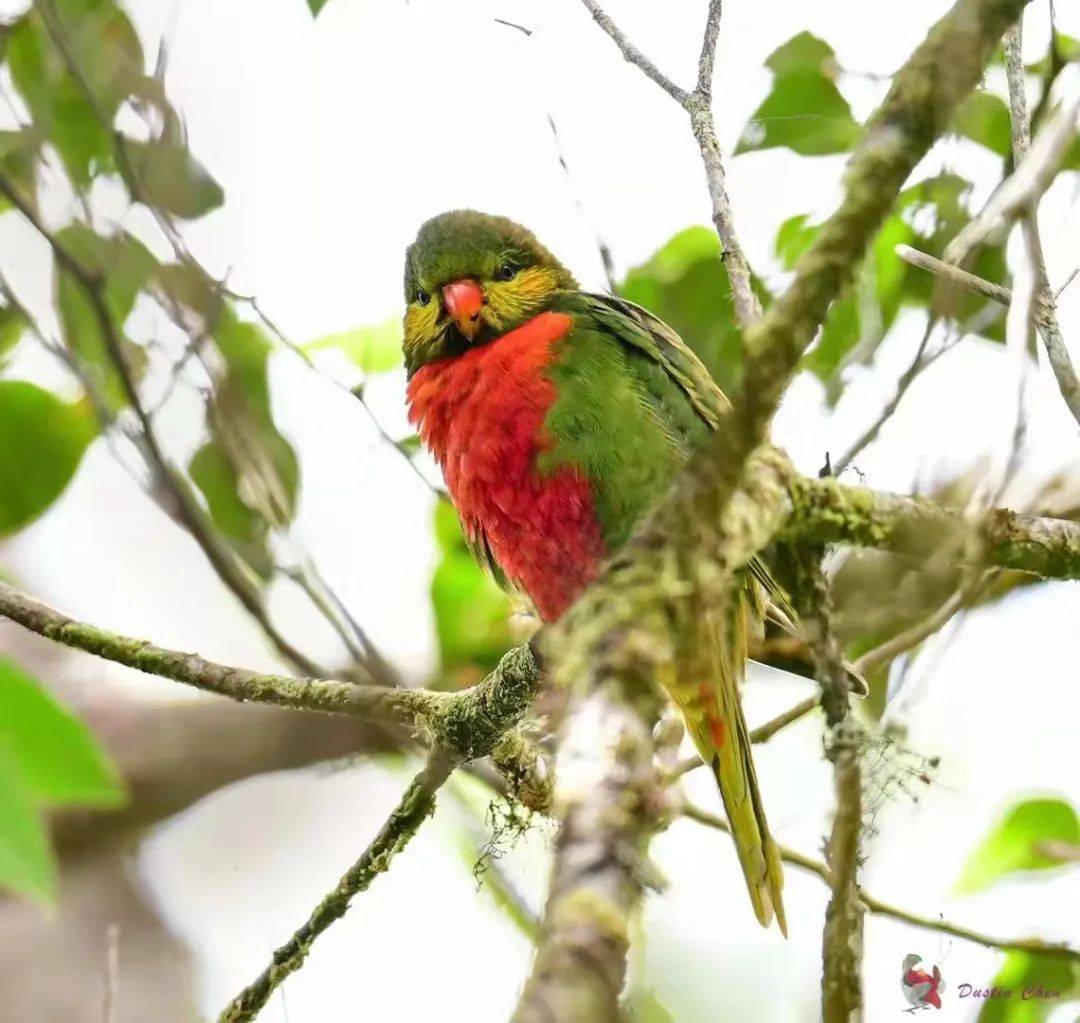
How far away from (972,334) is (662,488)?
0.90 metres

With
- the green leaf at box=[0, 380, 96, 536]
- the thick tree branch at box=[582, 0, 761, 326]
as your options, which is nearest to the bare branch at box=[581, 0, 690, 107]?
the thick tree branch at box=[582, 0, 761, 326]

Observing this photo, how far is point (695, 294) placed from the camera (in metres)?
3.08

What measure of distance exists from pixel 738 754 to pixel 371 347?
55.8 inches

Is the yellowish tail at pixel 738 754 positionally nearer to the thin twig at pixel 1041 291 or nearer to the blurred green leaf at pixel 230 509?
the thin twig at pixel 1041 291

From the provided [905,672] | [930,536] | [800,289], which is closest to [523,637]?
[905,672]

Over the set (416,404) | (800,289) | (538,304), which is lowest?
(800,289)

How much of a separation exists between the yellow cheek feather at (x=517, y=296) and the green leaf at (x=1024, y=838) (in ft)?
5.42

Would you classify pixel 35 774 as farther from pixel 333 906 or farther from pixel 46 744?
pixel 333 906

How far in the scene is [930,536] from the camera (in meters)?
1.79

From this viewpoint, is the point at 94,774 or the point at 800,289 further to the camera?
the point at 800,289

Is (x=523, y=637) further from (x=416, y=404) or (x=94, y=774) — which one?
(x=94, y=774)

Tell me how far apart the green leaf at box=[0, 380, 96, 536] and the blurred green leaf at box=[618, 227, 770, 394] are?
1393 millimetres

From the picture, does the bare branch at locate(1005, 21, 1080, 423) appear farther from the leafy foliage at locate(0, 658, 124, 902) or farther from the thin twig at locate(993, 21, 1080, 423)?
the leafy foliage at locate(0, 658, 124, 902)

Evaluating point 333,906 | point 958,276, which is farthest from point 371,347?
point 958,276
